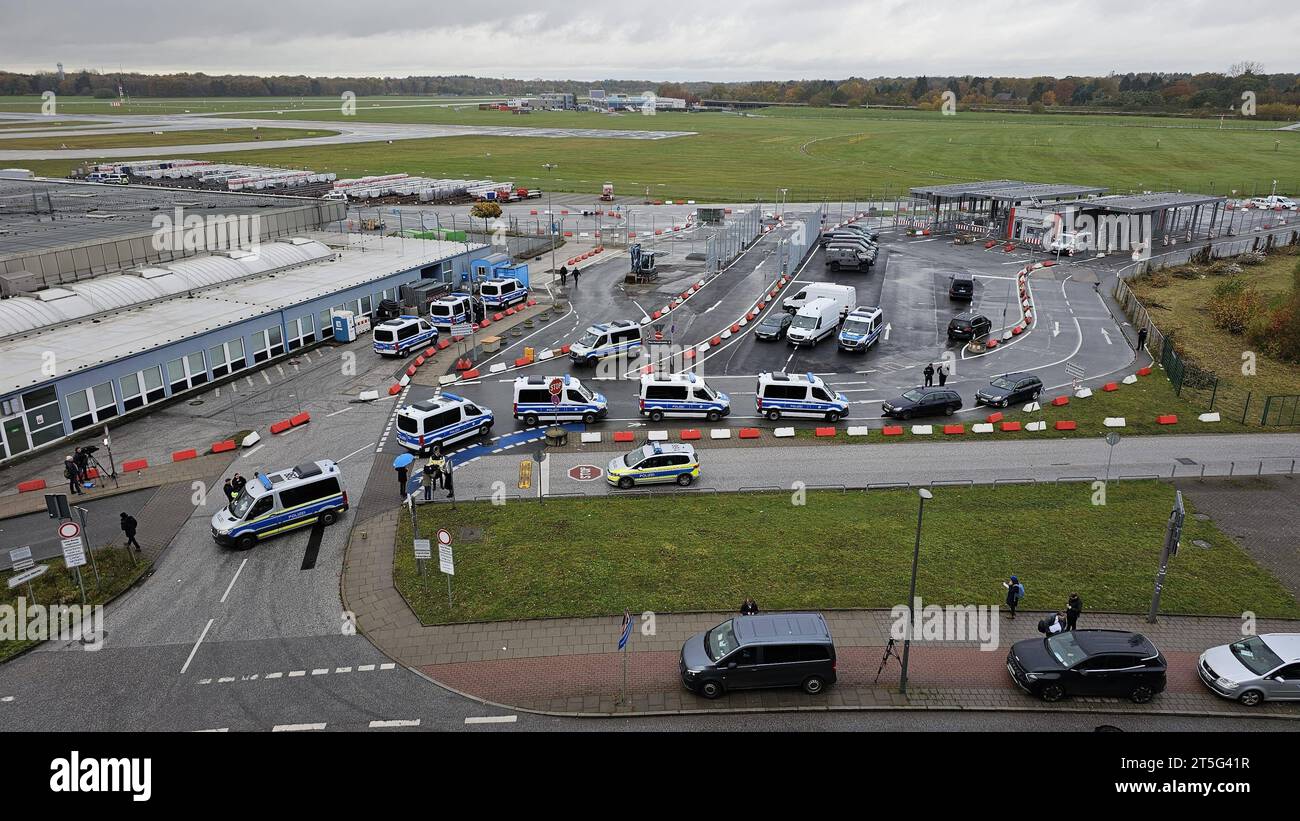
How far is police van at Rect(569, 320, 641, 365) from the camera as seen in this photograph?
137 feet

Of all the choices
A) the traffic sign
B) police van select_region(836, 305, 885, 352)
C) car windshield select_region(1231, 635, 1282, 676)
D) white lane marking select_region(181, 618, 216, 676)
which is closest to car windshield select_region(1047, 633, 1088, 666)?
car windshield select_region(1231, 635, 1282, 676)

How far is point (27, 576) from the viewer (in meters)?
22.5

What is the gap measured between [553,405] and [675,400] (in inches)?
203

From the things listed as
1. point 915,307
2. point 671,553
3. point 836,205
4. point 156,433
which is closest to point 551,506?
point 671,553

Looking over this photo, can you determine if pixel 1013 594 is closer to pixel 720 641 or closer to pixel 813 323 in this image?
pixel 720 641

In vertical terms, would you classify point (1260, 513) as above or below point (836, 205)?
below

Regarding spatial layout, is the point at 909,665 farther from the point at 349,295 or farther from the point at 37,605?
the point at 349,295

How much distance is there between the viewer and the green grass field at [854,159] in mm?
110875

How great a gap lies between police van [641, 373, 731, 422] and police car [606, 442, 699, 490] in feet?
18.9

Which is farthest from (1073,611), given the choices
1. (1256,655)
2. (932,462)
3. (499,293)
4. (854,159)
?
(854,159)

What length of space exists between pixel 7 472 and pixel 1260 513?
144ft

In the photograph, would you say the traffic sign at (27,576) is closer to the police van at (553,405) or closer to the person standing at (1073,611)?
the police van at (553,405)
